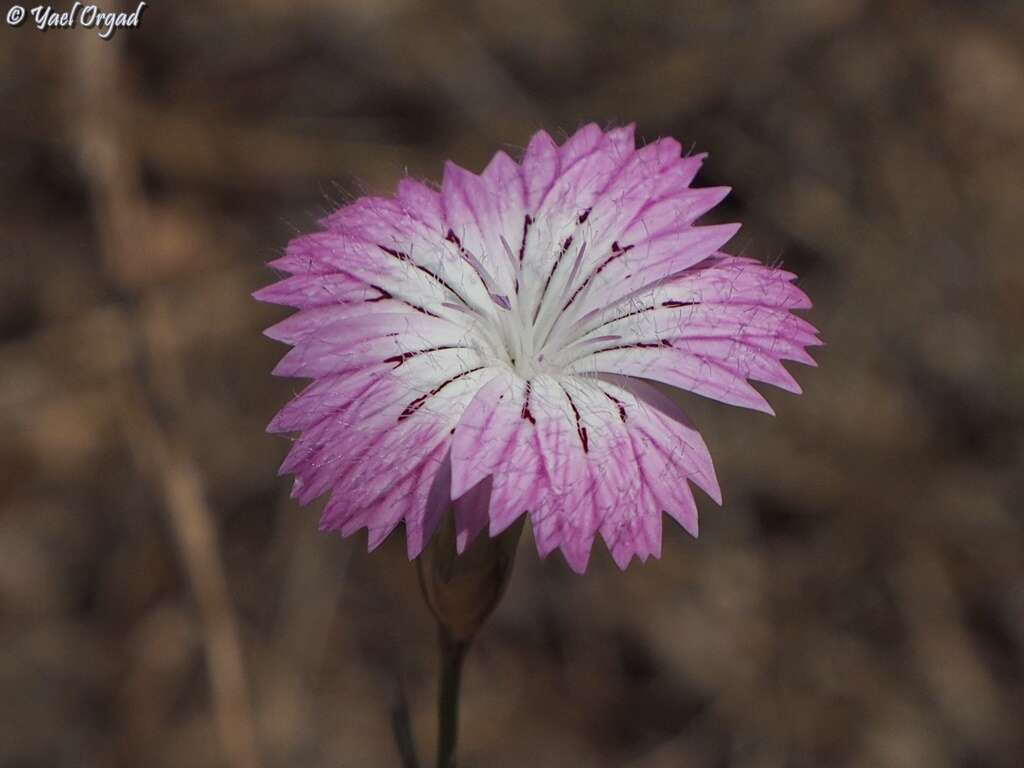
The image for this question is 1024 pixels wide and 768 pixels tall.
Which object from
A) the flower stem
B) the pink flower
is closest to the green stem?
the flower stem

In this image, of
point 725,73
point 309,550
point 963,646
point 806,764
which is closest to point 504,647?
point 309,550

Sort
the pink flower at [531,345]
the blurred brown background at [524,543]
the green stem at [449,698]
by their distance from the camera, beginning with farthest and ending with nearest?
the blurred brown background at [524,543] → the green stem at [449,698] → the pink flower at [531,345]

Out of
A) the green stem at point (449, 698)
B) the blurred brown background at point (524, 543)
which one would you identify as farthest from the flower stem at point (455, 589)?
the blurred brown background at point (524, 543)

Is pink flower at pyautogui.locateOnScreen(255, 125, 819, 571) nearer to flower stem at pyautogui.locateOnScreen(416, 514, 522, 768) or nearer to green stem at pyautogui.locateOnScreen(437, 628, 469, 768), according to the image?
flower stem at pyautogui.locateOnScreen(416, 514, 522, 768)

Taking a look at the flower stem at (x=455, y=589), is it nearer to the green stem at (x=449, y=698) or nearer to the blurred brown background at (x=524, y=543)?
the green stem at (x=449, y=698)

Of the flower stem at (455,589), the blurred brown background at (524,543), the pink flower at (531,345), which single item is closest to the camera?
the pink flower at (531,345)

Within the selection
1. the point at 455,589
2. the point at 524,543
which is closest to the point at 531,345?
the point at 455,589
